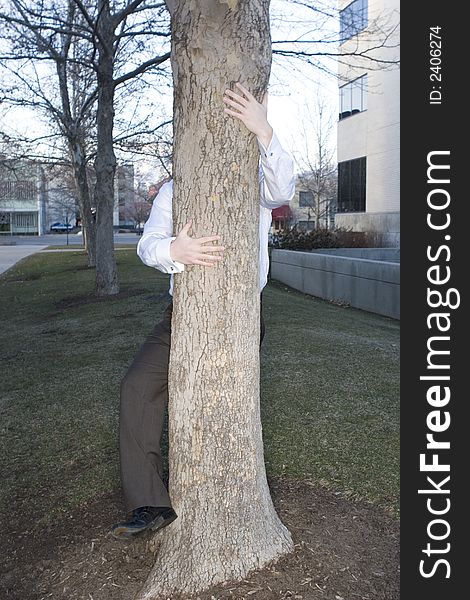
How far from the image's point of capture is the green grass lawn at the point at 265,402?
448 cm

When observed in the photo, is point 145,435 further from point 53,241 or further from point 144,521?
point 53,241

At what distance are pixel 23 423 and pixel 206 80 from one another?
3839mm

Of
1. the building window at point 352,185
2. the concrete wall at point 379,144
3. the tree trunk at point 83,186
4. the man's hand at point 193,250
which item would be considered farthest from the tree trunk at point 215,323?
the building window at point 352,185

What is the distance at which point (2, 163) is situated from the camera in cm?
1939

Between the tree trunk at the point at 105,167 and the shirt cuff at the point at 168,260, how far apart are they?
40.6ft

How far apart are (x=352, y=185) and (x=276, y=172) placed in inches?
1265

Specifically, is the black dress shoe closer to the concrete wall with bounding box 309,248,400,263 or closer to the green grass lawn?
the green grass lawn

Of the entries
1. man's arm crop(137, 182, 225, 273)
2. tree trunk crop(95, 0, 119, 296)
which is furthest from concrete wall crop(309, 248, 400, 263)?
man's arm crop(137, 182, 225, 273)

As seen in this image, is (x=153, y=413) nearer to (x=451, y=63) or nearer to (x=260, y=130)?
(x=260, y=130)

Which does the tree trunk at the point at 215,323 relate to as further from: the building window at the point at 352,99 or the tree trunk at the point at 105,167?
the building window at the point at 352,99

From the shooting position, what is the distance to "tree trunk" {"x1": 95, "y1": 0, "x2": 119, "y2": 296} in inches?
595

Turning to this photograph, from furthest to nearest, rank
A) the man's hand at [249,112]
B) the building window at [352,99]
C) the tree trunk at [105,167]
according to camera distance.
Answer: the building window at [352,99] → the tree trunk at [105,167] → the man's hand at [249,112]

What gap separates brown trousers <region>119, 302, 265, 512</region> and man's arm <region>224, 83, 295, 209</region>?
78 centimetres

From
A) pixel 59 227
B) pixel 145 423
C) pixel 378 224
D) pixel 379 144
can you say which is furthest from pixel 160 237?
pixel 59 227
